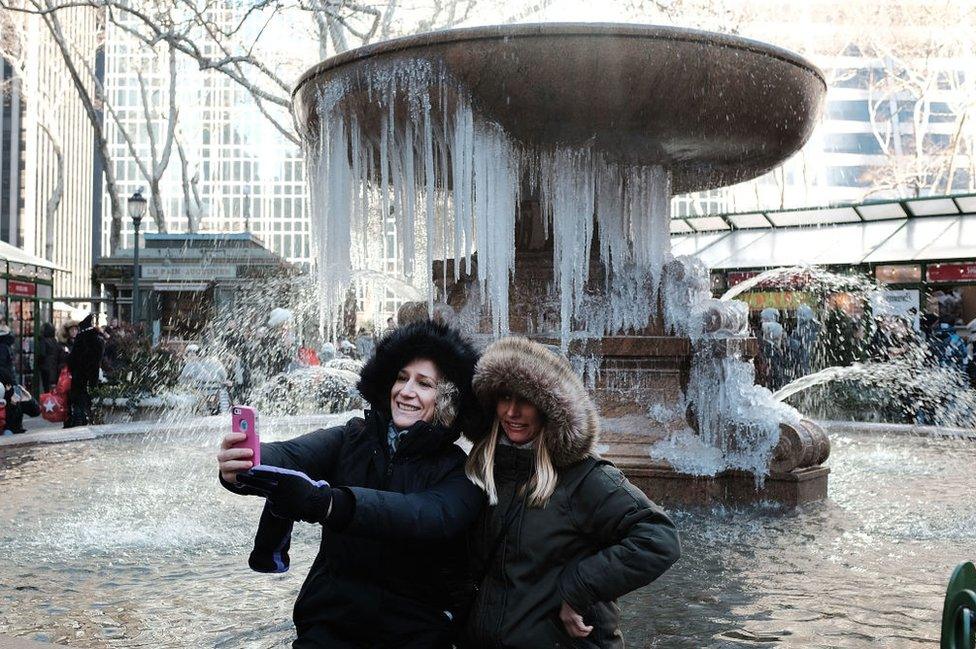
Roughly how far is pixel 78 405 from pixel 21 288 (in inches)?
222

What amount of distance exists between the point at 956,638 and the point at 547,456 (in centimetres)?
108

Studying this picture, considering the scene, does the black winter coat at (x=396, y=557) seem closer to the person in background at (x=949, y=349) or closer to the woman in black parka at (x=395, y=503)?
the woman in black parka at (x=395, y=503)

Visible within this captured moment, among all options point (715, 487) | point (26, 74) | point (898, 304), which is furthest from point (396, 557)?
point (26, 74)

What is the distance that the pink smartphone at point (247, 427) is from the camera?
2.34 meters

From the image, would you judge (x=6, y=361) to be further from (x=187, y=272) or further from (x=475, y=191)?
(x=187, y=272)

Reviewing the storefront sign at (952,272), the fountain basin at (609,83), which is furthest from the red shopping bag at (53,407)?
the storefront sign at (952,272)

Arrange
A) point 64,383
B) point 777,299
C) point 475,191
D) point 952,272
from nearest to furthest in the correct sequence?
1. point 475,191
2. point 64,383
3. point 952,272
4. point 777,299

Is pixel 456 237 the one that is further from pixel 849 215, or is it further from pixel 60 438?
pixel 849 215

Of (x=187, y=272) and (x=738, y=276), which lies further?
(x=187, y=272)

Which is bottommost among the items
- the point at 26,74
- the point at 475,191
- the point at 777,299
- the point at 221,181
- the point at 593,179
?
the point at 777,299

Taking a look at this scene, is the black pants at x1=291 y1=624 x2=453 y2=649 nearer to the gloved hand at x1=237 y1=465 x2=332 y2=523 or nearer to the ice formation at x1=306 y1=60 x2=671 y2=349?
the gloved hand at x1=237 y1=465 x2=332 y2=523

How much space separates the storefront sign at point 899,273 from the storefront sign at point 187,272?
17.6 m

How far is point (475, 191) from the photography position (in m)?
7.94

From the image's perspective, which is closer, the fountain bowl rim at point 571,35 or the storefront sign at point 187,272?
the fountain bowl rim at point 571,35
